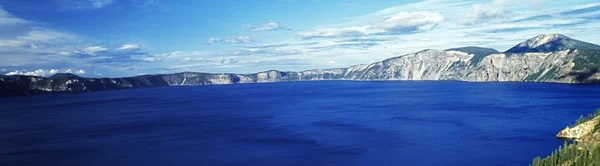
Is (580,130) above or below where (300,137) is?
above

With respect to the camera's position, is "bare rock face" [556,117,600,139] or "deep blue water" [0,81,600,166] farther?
"bare rock face" [556,117,600,139]

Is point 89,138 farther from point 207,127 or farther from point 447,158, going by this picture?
point 447,158

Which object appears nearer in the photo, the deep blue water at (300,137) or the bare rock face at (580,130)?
the deep blue water at (300,137)

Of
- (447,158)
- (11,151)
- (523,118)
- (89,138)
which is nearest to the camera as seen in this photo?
(447,158)

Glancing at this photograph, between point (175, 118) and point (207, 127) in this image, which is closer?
point (207, 127)

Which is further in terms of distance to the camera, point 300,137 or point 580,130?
point 300,137

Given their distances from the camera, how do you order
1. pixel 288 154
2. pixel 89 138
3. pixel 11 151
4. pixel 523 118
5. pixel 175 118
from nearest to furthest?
pixel 288 154 → pixel 11 151 → pixel 89 138 → pixel 523 118 → pixel 175 118

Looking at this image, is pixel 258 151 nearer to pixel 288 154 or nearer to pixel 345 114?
pixel 288 154

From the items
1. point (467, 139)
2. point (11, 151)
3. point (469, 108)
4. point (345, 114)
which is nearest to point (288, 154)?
point (467, 139)
